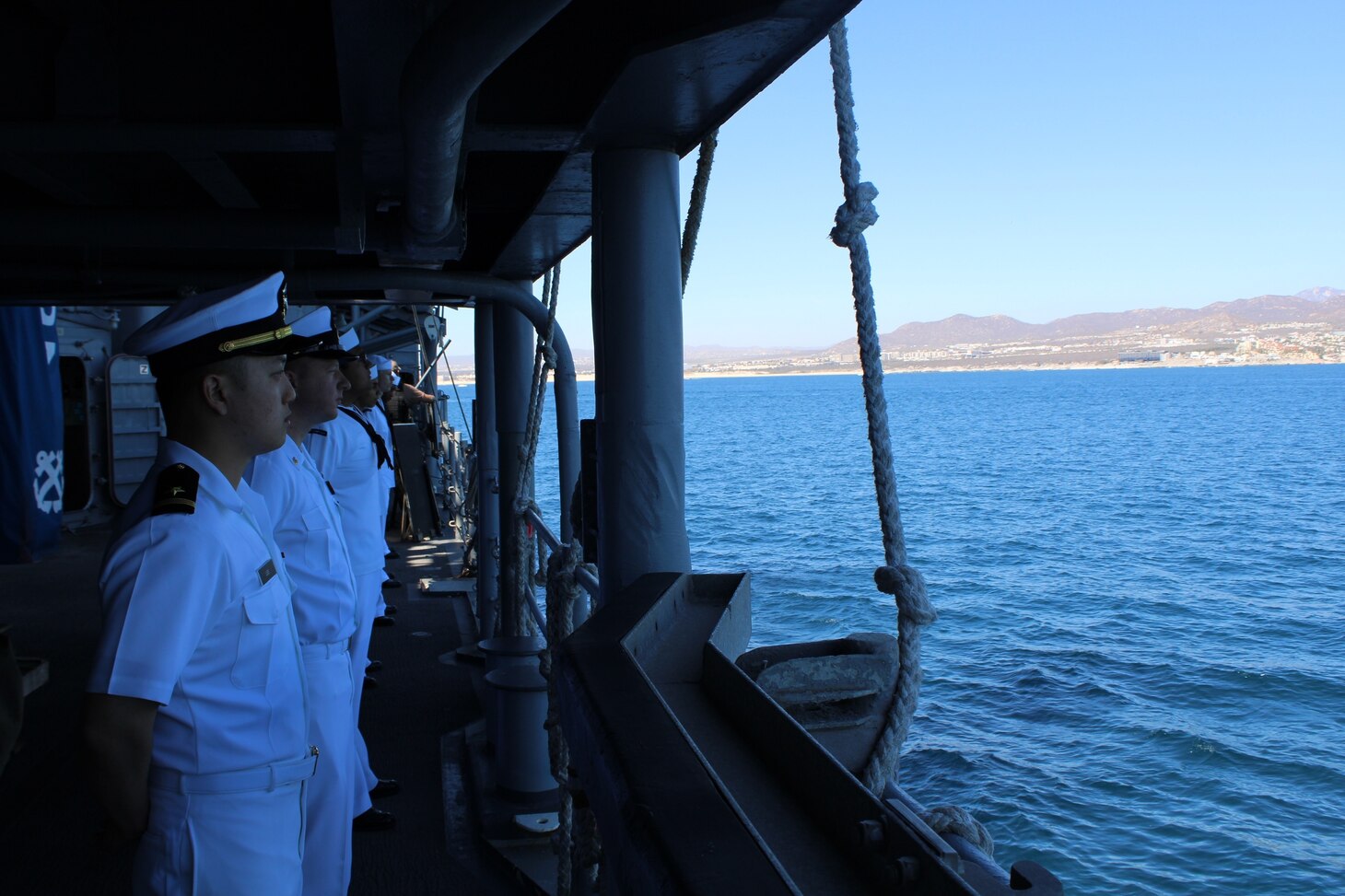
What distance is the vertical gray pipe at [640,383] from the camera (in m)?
2.25

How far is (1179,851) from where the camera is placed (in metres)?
12.8

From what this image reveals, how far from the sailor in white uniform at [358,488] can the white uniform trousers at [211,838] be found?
2.31 metres

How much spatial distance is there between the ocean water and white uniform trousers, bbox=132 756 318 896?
10.9 metres

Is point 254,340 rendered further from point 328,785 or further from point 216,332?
point 328,785

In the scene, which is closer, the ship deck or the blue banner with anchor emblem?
the ship deck

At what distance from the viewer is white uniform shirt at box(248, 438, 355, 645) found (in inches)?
122

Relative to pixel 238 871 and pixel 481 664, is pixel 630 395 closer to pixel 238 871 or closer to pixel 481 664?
pixel 238 871

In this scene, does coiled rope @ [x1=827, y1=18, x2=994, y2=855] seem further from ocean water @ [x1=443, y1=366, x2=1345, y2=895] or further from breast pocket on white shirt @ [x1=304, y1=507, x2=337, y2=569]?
ocean water @ [x1=443, y1=366, x2=1345, y2=895]

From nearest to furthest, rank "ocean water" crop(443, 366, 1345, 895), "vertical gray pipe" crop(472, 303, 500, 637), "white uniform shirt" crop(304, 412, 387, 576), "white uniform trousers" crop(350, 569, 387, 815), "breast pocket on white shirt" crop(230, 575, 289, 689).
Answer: "breast pocket on white shirt" crop(230, 575, 289, 689) < "white uniform trousers" crop(350, 569, 387, 815) < "white uniform shirt" crop(304, 412, 387, 576) < "vertical gray pipe" crop(472, 303, 500, 637) < "ocean water" crop(443, 366, 1345, 895)

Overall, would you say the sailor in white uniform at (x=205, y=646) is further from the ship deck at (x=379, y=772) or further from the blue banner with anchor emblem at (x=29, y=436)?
the blue banner with anchor emblem at (x=29, y=436)

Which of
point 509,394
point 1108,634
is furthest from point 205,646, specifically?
point 1108,634

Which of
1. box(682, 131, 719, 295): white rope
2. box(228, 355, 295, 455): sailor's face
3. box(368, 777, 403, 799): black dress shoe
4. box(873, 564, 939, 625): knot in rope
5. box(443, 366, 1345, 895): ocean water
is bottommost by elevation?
box(443, 366, 1345, 895): ocean water

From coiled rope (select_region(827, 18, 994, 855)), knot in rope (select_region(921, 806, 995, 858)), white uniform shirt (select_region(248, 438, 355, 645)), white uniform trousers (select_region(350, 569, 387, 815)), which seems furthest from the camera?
white uniform trousers (select_region(350, 569, 387, 815))

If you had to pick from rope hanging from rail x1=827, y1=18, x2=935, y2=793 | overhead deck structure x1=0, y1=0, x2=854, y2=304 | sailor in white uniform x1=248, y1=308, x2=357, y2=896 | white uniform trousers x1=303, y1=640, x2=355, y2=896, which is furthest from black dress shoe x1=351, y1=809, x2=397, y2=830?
rope hanging from rail x1=827, y1=18, x2=935, y2=793
